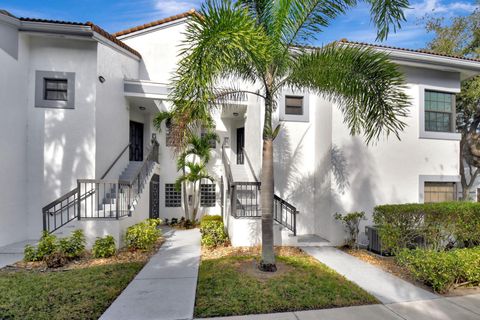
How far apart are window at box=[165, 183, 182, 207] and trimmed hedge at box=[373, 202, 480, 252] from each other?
9.14 metres

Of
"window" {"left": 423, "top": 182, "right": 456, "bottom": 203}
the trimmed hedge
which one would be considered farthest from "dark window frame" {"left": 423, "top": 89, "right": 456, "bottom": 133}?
the trimmed hedge

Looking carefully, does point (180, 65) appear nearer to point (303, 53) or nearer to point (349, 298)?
point (303, 53)

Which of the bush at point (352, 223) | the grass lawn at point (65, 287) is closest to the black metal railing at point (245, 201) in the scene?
the bush at point (352, 223)

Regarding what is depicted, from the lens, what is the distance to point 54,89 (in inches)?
345

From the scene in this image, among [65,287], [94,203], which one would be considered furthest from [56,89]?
[65,287]

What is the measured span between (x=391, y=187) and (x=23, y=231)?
13199 millimetres

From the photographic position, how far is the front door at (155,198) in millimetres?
11745

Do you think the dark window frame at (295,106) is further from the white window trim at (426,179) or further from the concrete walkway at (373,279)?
the concrete walkway at (373,279)

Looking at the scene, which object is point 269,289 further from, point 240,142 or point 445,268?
point 240,142

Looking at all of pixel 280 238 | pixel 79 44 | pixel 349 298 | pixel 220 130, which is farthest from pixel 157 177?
pixel 349 298

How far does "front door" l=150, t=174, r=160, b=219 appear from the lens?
11.7 meters

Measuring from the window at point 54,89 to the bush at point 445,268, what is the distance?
11322mm

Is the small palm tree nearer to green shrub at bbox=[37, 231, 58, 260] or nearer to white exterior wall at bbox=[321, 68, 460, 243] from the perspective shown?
green shrub at bbox=[37, 231, 58, 260]

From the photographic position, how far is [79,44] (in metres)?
8.71
